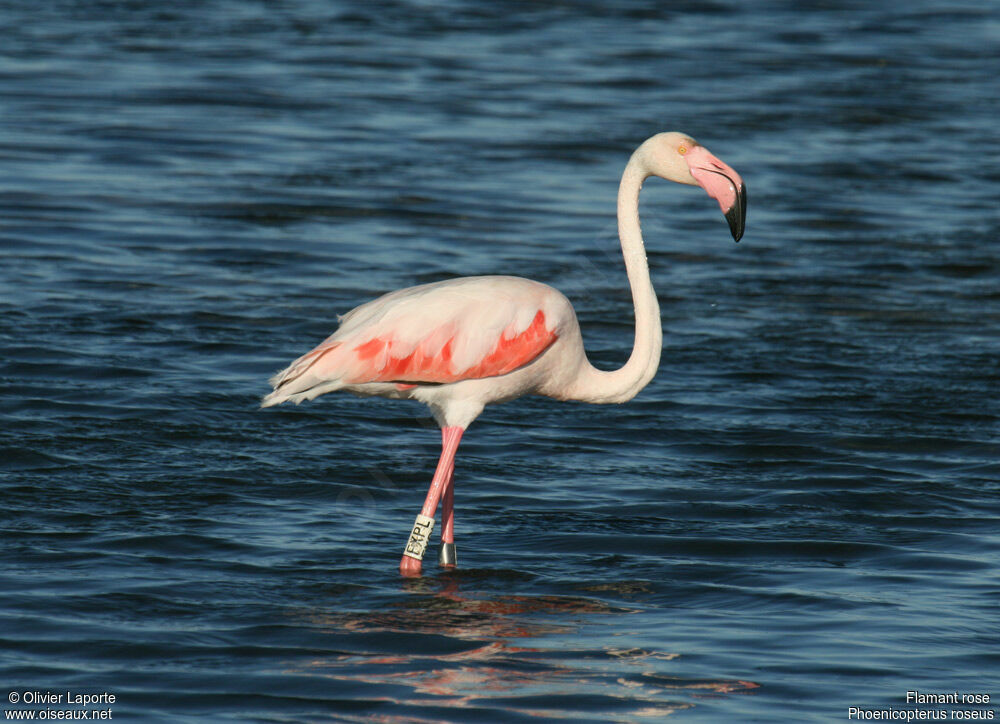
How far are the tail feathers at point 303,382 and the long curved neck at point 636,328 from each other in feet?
3.91

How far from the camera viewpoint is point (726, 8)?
87.8 ft

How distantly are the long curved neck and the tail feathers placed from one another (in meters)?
1.19

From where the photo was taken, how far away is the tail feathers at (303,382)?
7148mm

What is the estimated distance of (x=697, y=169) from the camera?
740 centimetres

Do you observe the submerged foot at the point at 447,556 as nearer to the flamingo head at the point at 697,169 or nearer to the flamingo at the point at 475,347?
the flamingo at the point at 475,347

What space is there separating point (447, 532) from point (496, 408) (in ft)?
8.89

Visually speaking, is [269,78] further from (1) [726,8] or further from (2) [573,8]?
(1) [726,8]

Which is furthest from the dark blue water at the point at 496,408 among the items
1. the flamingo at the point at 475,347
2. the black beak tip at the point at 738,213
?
the black beak tip at the point at 738,213

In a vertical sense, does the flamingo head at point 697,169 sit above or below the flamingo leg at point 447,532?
above

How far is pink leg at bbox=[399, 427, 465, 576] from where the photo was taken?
707cm

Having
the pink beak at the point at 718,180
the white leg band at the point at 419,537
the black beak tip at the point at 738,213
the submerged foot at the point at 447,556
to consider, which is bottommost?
the submerged foot at the point at 447,556

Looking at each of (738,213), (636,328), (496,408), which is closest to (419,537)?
(636,328)

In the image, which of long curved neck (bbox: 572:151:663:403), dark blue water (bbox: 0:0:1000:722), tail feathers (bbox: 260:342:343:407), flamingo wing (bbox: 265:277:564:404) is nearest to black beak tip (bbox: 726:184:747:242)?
long curved neck (bbox: 572:151:663:403)

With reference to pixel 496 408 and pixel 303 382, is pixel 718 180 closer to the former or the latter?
pixel 303 382
